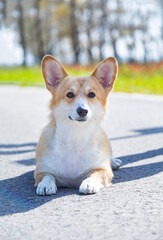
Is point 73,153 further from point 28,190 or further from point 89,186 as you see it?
point 28,190

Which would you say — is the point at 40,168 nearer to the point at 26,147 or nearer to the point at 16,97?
the point at 26,147

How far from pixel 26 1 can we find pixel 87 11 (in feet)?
20.0

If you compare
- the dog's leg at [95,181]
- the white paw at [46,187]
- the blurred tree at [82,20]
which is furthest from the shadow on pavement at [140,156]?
the blurred tree at [82,20]

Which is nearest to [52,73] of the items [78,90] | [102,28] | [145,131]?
[78,90]

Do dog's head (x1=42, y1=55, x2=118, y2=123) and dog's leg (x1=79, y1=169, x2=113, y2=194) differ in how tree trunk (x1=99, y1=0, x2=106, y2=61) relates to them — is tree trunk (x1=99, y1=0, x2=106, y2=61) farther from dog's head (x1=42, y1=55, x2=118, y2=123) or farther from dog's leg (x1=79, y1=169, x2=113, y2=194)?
dog's leg (x1=79, y1=169, x2=113, y2=194)

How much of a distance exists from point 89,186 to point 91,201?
0.68 ft

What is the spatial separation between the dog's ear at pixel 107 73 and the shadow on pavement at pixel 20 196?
1.20 m

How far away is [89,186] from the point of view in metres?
3.68

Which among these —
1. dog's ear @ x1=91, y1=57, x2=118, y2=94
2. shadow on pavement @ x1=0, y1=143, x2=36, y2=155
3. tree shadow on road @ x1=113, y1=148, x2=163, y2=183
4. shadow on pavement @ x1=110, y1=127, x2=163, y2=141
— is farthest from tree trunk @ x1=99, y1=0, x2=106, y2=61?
A: dog's ear @ x1=91, y1=57, x2=118, y2=94

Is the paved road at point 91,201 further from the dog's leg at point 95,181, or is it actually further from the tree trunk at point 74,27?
the tree trunk at point 74,27

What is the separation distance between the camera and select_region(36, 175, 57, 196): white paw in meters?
3.71

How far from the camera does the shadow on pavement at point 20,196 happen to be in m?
3.42

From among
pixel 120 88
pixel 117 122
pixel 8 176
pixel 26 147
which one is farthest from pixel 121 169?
pixel 120 88

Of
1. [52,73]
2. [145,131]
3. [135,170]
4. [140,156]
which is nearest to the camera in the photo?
[52,73]
